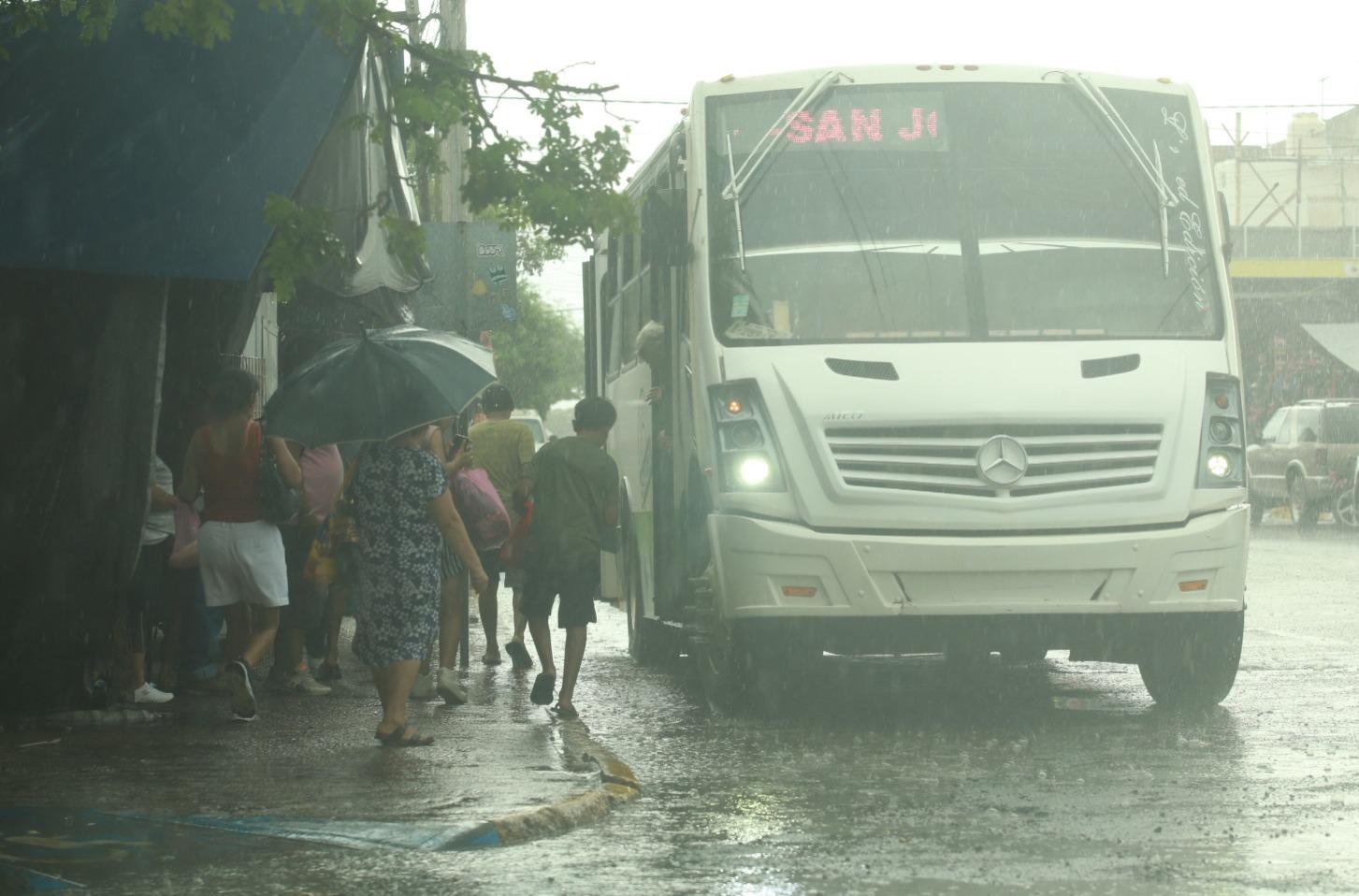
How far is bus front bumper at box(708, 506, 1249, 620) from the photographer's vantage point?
9367 millimetres

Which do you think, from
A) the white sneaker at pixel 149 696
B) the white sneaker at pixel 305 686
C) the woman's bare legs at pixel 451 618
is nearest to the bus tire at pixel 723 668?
the woman's bare legs at pixel 451 618

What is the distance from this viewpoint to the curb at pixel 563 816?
6555 millimetres

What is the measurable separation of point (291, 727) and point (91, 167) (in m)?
2.88

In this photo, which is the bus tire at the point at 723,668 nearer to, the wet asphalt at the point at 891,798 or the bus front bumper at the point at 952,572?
the wet asphalt at the point at 891,798

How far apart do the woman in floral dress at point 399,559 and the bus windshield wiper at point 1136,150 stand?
3.93m

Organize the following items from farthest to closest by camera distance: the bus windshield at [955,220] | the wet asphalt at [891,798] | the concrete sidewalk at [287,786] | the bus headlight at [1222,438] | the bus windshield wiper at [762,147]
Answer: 1. the bus windshield wiper at [762,147]
2. the bus windshield at [955,220]
3. the bus headlight at [1222,438]
4. the concrete sidewalk at [287,786]
5. the wet asphalt at [891,798]

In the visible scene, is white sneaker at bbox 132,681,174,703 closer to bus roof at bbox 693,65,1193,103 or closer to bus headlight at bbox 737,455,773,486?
bus headlight at bbox 737,455,773,486

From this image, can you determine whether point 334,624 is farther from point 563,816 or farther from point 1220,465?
point 563,816

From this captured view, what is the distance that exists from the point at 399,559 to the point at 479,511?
3299 mm

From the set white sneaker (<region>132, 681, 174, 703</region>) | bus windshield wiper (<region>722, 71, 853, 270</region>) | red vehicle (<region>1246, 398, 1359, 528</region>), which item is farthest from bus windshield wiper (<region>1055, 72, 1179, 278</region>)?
red vehicle (<region>1246, 398, 1359, 528</region>)

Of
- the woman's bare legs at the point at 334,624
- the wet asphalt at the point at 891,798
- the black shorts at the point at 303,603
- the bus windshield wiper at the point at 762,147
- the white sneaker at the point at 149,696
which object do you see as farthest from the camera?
the woman's bare legs at the point at 334,624

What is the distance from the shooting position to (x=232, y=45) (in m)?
8.98

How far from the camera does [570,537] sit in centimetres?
1032

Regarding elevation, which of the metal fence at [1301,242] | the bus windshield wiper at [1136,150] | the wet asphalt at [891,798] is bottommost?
the wet asphalt at [891,798]
